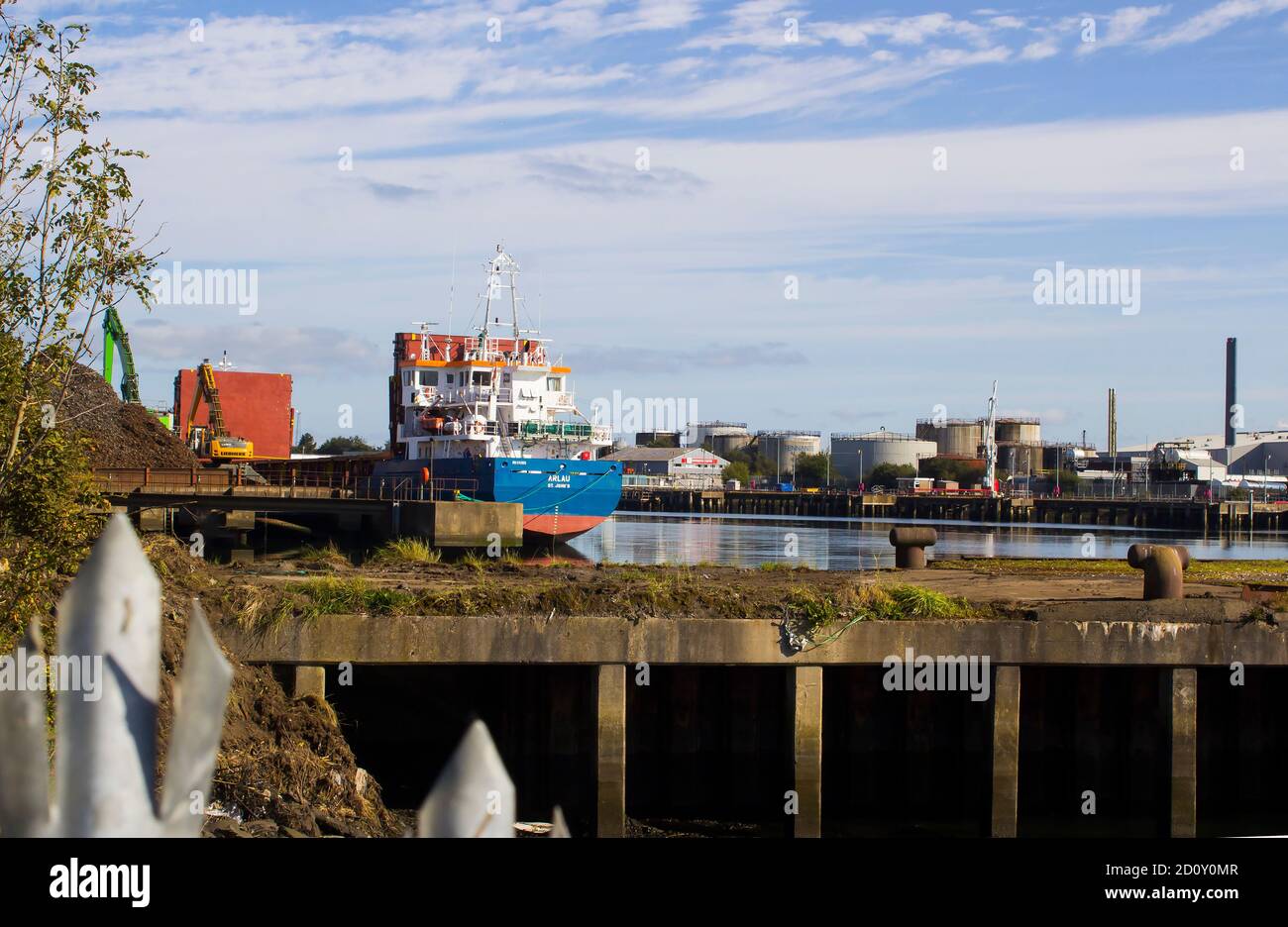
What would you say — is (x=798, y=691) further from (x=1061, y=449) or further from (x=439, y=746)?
(x=1061, y=449)

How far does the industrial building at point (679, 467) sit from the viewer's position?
156 m

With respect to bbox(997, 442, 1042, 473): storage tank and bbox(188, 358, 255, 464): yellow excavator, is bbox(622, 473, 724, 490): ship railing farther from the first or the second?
bbox(188, 358, 255, 464): yellow excavator

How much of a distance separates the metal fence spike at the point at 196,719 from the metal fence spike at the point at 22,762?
0.22 metres

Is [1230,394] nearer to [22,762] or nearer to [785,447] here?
[785,447]

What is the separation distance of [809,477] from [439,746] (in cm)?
16441

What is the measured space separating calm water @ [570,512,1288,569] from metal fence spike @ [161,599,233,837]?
4030 cm

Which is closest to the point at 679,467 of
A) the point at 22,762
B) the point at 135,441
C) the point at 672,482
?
the point at 672,482

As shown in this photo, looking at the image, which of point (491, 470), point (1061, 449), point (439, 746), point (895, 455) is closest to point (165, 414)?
point (491, 470)

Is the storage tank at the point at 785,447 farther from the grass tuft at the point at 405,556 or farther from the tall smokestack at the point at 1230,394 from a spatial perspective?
the grass tuft at the point at 405,556

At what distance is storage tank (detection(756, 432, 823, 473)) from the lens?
191 metres

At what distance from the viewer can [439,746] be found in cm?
1867

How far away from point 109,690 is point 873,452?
576 feet

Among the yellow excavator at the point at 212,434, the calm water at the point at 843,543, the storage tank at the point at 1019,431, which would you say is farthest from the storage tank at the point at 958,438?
the yellow excavator at the point at 212,434

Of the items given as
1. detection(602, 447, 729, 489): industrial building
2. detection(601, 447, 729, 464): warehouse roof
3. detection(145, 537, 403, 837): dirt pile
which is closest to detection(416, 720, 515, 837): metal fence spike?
detection(145, 537, 403, 837): dirt pile
